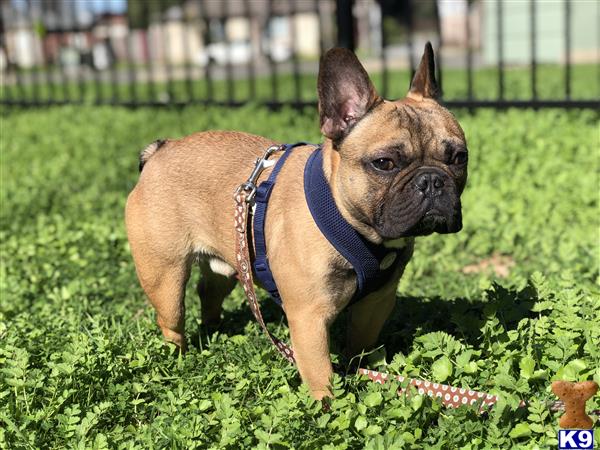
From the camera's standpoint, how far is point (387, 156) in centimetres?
279

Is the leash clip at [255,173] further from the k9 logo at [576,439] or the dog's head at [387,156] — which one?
the k9 logo at [576,439]

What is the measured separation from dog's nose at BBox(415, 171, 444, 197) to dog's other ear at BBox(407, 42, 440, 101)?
0.48 m

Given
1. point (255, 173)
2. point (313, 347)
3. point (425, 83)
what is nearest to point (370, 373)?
point (313, 347)

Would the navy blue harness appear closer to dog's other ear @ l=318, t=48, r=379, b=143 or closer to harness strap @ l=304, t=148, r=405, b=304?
harness strap @ l=304, t=148, r=405, b=304

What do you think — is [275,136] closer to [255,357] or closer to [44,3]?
[255,357]

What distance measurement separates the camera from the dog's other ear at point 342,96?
9.48 feet

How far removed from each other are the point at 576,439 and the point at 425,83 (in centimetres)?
144

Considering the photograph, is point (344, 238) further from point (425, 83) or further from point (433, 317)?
point (433, 317)

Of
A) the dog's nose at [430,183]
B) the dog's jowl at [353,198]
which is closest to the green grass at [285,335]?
the dog's jowl at [353,198]

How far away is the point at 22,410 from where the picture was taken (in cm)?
290

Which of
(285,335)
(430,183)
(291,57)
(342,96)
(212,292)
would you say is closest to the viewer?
(430,183)

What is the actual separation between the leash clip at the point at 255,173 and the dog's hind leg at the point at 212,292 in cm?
70

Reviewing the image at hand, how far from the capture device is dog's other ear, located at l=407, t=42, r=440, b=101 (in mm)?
3115

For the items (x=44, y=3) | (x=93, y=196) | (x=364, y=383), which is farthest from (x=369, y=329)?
(x=44, y=3)
